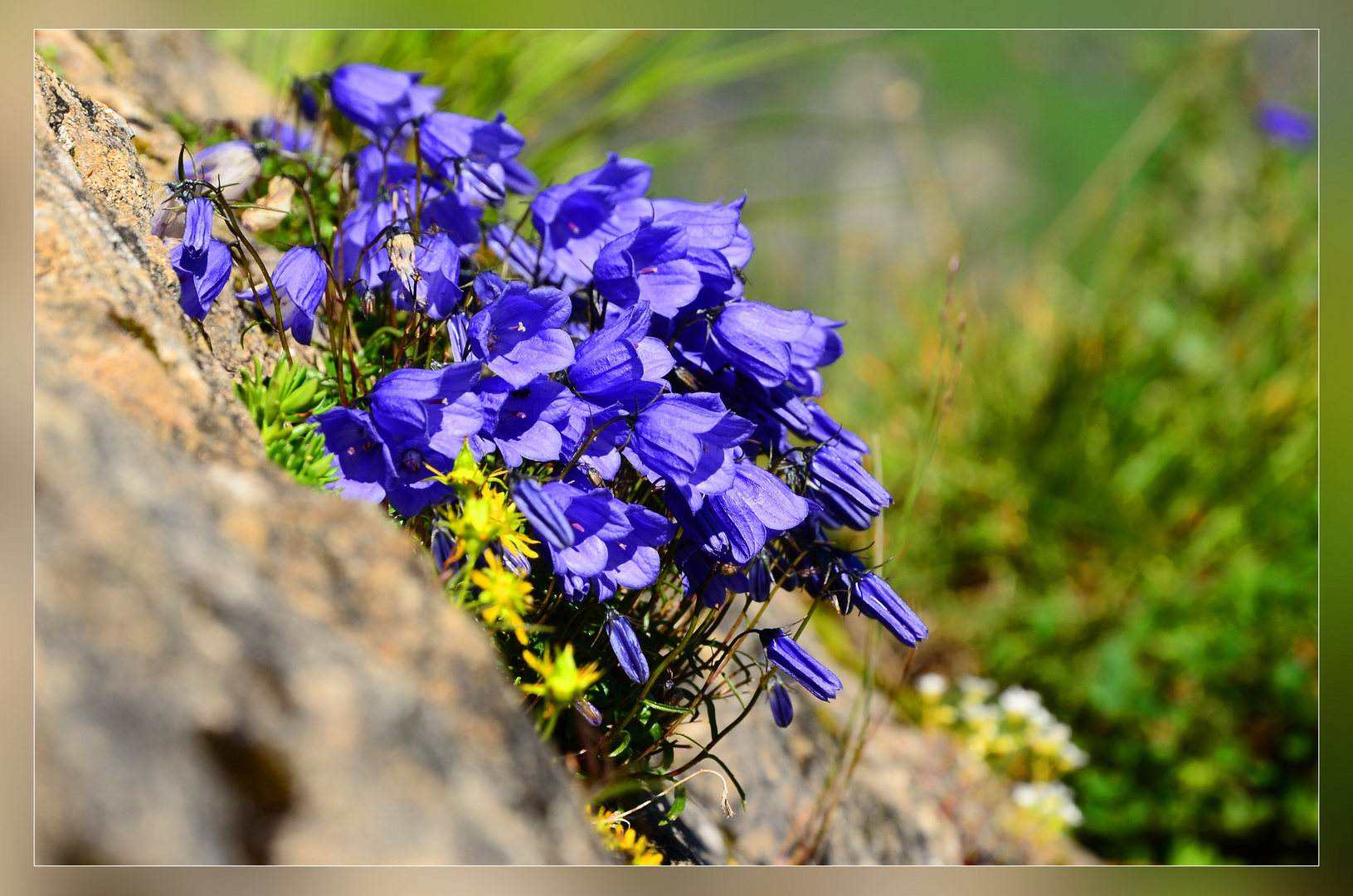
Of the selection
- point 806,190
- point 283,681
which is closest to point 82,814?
point 283,681

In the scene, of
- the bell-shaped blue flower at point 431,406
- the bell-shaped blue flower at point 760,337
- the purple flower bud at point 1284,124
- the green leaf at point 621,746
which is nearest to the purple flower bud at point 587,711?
the green leaf at point 621,746

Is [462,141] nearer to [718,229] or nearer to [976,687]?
[718,229]

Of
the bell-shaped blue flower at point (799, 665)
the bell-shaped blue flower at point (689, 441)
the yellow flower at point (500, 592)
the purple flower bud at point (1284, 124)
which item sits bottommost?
the bell-shaped blue flower at point (799, 665)

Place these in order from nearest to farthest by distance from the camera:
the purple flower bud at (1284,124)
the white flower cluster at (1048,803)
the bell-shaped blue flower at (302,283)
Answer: the bell-shaped blue flower at (302,283)
the white flower cluster at (1048,803)
the purple flower bud at (1284,124)

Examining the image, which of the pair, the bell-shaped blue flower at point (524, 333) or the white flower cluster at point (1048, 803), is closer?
the bell-shaped blue flower at point (524, 333)

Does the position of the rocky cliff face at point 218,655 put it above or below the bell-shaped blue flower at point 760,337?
below

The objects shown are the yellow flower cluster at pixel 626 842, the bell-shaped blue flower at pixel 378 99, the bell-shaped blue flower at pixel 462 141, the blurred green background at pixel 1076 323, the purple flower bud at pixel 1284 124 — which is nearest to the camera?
the yellow flower cluster at pixel 626 842

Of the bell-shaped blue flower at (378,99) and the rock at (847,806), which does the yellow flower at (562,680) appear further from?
the bell-shaped blue flower at (378,99)
